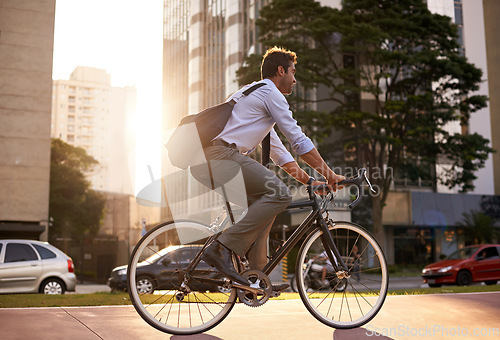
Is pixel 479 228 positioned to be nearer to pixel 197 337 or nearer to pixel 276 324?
pixel 276 324

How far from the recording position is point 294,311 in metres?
4.80

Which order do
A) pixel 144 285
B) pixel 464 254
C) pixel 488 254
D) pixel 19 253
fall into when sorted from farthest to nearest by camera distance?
pixel 464 254, pixel 488 254, pixel 19 253, pixel 144 285

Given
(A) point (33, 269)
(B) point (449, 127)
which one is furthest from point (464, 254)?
(A) point (33, 269)

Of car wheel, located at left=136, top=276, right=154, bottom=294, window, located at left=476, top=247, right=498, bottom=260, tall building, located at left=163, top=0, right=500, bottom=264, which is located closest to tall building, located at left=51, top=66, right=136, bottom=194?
tall building, located at left=163, top=0, right=500, bottom=264

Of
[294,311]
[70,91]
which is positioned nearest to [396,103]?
[294,311]

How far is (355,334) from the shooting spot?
12.1 ft

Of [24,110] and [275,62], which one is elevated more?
[24,110]

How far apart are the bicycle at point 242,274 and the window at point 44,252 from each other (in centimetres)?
1127

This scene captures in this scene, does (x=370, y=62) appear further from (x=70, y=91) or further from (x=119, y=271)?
(x=70, y=91)

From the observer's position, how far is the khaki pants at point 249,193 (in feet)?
11.8

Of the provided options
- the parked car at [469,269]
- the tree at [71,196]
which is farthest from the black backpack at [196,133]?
the tree at [71,196]

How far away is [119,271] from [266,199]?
13.8 metres

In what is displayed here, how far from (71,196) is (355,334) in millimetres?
48423

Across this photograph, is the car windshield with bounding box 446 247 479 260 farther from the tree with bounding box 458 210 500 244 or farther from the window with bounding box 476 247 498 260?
the tree with bounding box 458 210 500 244
